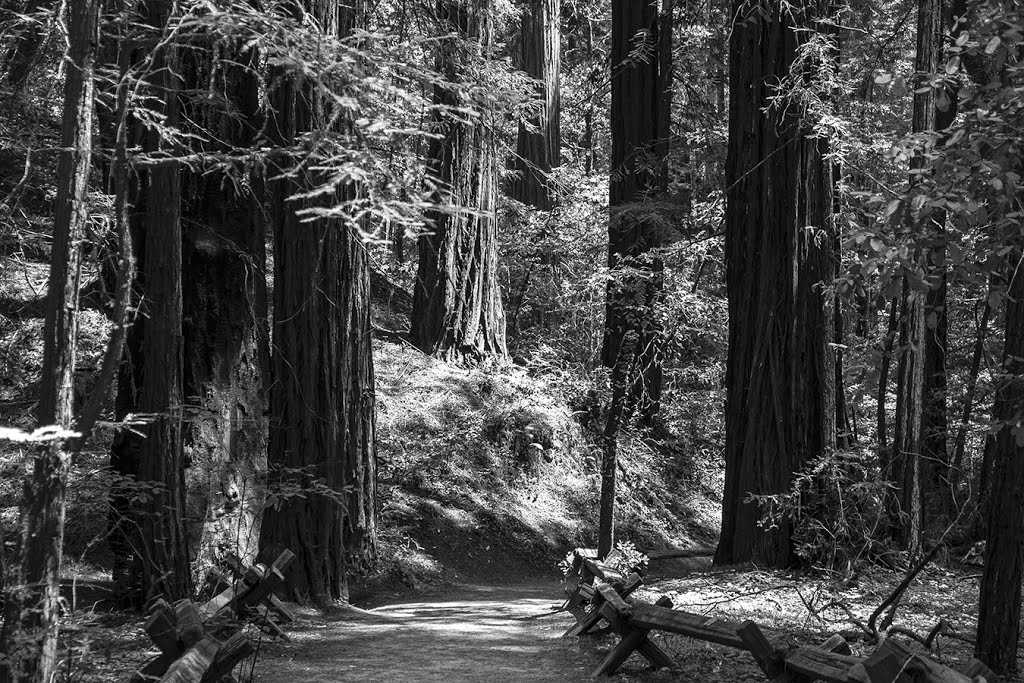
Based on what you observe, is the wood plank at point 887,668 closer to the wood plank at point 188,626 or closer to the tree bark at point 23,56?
the wood plank at point 188,626

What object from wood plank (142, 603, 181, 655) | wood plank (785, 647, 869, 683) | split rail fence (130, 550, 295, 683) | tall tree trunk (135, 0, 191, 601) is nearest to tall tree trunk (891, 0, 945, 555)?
wood plank (785, 647, 869, 683)

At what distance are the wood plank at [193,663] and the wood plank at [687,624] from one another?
11.7 ft

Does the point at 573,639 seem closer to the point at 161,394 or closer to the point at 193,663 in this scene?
the point at 161,394

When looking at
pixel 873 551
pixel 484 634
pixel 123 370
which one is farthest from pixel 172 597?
pixel 873 551

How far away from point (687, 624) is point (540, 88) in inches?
639

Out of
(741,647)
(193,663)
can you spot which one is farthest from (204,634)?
(741,647)

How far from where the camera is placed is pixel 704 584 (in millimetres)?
10773

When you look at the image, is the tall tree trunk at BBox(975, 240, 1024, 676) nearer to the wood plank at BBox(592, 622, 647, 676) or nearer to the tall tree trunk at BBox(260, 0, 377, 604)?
the wood plank at BBox(592, 622, 647, 676)

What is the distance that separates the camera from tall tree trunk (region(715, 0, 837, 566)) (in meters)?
11.1

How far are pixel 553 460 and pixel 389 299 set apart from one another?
20.2 ft

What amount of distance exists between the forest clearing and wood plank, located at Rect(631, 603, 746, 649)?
4cm

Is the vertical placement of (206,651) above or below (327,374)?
below

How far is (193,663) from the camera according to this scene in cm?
620

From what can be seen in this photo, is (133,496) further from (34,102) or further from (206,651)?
(34,102)
